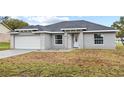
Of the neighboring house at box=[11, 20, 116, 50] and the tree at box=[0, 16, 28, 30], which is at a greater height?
the tree at box=[0, 16, 28, 30]

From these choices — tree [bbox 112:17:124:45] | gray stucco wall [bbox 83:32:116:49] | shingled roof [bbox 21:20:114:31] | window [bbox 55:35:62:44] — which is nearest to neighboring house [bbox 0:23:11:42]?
shingled roof [bbox 21:20:114:31]

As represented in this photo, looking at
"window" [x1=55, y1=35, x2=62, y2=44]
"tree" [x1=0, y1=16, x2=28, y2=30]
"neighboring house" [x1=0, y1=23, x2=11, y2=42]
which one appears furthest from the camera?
"window" [x1=55, y1=35, x2=62, y2=44]

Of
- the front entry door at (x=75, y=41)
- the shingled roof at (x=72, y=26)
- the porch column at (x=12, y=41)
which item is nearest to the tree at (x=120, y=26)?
the shingled roof at (x=72, y=26)

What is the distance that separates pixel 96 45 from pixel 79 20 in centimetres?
406

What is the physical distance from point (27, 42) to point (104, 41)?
8455mm

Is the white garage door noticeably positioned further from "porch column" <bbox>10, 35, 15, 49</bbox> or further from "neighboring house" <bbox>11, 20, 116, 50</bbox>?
"porch column" <bbox>10, 35, 15, 49</bbox>

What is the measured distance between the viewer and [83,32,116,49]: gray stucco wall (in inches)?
935

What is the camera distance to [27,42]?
81.9 feet

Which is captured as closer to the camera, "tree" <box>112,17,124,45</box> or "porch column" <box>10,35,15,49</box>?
"porch column" <box>10,35,15,49</box>

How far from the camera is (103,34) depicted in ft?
78.9
